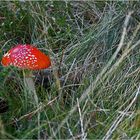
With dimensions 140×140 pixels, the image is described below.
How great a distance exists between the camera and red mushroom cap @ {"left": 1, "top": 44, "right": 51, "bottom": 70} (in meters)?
1.83

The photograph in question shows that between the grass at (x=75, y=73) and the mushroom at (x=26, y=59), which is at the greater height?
the mushroom at (x=26, y=59)

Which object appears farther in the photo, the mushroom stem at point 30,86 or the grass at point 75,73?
the mushroom stem at point 30,86

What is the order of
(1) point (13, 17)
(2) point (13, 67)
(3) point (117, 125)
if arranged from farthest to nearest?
(1) point (13, 17), (2) point (13, 67), (3) point (117, 125)

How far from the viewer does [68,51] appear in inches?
90.4

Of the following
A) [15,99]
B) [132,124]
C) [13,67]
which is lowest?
[132,124]

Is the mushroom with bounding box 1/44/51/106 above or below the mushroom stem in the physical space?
above

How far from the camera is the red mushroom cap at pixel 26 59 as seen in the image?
1.83 meters

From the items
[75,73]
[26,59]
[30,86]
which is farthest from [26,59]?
[75,73]

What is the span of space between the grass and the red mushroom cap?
0.21 ft

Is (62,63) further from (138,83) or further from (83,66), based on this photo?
(138,83)

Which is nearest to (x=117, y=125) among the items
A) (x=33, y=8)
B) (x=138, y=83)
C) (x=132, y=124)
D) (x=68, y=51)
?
(x=132, y=124)

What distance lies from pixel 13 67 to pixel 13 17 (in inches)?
24.4

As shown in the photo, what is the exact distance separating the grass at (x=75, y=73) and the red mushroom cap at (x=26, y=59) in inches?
2.5

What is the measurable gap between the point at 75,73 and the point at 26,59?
380mm
